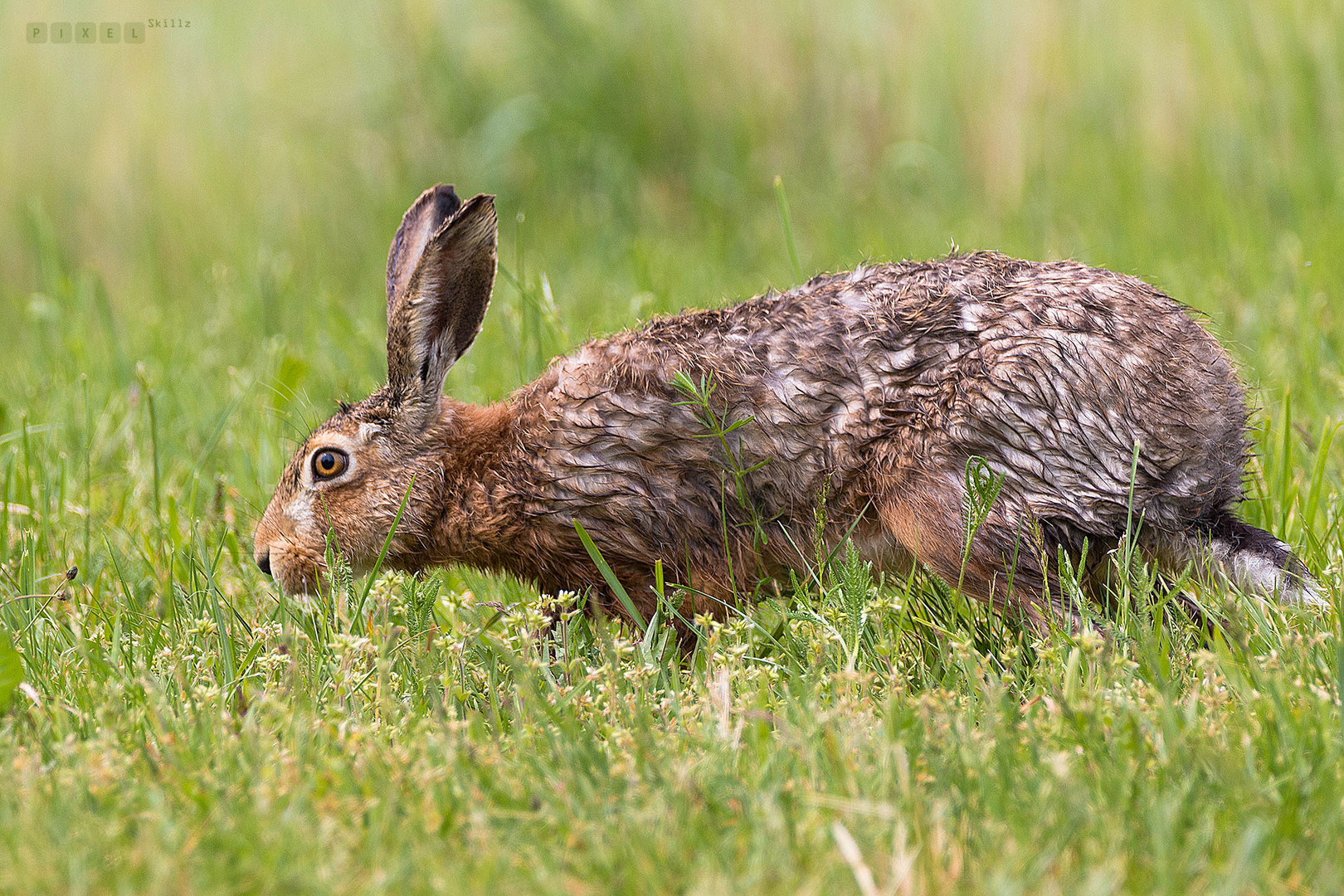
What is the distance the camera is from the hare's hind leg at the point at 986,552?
383cm

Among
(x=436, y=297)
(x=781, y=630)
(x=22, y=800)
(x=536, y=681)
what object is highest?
(x=436, y=297)

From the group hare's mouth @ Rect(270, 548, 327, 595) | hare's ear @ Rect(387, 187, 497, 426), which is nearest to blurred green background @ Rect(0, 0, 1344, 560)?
hare's ear @ Rect(387, 187, 497, 426)

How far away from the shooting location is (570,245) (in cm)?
866

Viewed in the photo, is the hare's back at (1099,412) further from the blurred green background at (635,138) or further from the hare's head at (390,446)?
the blurred green background at (635,138)

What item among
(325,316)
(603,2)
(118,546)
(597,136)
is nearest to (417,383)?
(118,546)

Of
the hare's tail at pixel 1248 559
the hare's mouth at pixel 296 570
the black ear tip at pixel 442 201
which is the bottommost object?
the hare's tail at pixel 1248 559

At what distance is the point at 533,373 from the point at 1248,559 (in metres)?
2.90

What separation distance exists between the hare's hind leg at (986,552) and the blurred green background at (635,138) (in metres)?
3.85

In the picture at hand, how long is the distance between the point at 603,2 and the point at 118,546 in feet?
19.4

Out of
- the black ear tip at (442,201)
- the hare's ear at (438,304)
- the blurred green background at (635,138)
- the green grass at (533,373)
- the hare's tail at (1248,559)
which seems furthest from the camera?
the blurred green background at (635,138)

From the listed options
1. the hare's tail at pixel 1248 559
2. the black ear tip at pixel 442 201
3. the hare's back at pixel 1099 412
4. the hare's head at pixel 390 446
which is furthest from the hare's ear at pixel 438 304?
the hare's tail at pixel 1248 559

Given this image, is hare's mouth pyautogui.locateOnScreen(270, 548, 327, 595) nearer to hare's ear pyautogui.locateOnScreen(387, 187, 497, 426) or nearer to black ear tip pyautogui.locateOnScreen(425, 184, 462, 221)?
hare's ear pyautogui.locateOnScreen(387, 187, 497, 426)

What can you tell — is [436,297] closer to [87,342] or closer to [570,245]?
[87,342]

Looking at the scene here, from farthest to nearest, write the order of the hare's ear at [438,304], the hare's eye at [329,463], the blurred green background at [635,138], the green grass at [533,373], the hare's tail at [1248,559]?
the blurred green background at [635,138], the hare's eye at [329,463], the hare's ear at [438,304], the hare's tail at [1248,559], the green grass at [533,373]
